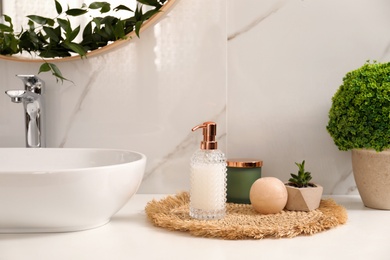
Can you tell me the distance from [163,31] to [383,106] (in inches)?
20.6

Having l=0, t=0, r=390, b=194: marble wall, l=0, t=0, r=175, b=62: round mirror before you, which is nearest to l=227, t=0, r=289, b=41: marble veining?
l=0, t=0, r=390, b=194: marble wall

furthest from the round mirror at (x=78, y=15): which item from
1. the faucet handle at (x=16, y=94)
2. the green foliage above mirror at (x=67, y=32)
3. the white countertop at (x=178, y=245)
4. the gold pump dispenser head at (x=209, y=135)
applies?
the white countertop at (x=178, y=245)

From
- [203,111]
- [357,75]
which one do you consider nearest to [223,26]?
[203,111]

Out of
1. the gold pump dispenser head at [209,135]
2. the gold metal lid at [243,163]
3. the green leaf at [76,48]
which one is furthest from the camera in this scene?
the green leaf at [76,48]

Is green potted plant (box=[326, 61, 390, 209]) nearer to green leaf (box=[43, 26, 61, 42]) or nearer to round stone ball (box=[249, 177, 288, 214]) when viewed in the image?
round stone ball (box=[249, 177, 288, 214])

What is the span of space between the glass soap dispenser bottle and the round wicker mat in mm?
24

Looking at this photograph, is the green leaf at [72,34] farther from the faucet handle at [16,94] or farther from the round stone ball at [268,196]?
the round stone ball at [268,196]

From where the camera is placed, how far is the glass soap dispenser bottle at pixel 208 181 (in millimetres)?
924

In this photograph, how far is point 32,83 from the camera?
115 centimetres

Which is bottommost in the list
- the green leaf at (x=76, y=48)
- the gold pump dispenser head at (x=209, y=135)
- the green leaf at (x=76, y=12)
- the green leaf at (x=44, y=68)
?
the gold pump dispenser head at (x=209, y=135)

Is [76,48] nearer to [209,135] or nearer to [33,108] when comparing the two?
[33,108]

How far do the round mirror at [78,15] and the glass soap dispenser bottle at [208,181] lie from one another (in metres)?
0.37

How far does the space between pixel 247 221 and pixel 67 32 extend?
0.61 m

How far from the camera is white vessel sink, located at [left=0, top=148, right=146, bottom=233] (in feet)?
2.57
